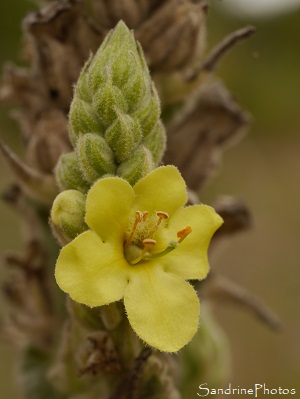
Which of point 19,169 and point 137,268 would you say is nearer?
point 137,268

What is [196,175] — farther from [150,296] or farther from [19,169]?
[150,296]

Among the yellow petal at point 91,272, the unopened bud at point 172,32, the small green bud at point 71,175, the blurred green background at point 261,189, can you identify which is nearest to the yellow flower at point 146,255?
the yellow petal at point 91,272

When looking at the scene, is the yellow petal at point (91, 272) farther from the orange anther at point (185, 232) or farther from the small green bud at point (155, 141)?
the small green bud at point (155, 141)

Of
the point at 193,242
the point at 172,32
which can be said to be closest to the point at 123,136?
the point at 193,242

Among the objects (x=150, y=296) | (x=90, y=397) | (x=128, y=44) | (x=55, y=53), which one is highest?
(x=128, y=44)

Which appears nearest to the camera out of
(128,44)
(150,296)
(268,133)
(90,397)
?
(150,296)

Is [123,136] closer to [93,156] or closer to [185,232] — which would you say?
[93,156]

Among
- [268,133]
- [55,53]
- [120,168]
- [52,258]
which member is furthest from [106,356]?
[268,133]
